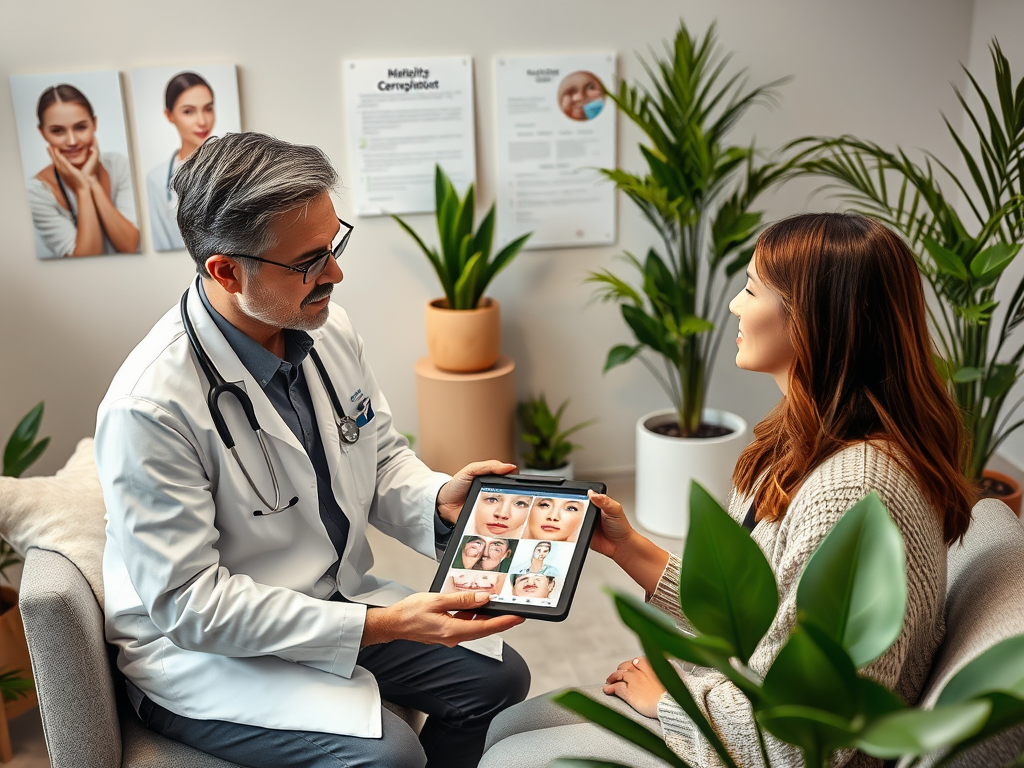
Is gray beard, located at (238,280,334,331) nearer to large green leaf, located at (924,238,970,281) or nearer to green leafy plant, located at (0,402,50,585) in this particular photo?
green leafy plant, located at (0,402,50,585)

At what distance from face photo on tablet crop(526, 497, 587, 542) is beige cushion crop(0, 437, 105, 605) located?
30.1 inches

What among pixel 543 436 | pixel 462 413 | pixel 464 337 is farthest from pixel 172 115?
pixel 543 436

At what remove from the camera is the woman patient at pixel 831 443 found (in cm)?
130

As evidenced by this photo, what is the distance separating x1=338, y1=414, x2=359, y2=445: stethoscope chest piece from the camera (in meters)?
1.83

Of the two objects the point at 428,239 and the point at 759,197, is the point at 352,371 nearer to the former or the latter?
the point at 428,239

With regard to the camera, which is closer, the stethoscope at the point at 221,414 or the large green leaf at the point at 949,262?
the stethoscope at the point at 221,414

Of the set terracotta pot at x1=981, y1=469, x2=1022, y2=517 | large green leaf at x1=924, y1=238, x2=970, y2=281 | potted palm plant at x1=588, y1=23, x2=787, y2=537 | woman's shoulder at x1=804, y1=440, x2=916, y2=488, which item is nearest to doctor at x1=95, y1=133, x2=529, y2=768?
woman's shoulder at x1=804, y1=440, x2=916, y2=488

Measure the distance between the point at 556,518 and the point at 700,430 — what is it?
1884mm

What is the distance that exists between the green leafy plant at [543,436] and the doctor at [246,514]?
5.78ft

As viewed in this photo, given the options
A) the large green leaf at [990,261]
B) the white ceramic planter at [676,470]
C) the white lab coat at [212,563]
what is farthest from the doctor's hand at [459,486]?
the white ceramic planter at [676,470]

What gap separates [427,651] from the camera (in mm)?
1836

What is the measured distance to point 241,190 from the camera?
159cm

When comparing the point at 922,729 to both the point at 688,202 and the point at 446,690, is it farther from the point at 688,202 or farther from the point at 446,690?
the point at 688,202

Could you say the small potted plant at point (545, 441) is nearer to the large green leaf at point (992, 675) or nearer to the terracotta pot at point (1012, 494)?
the terracotta pot at point (1012, 494)
